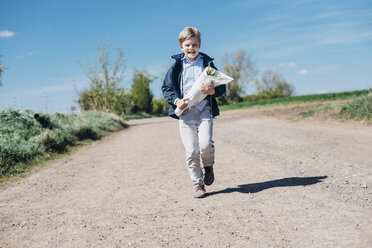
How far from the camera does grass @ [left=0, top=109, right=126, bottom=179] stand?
23.7 ft

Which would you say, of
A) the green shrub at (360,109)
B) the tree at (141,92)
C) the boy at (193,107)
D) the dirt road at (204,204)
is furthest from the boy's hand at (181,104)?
the tree at (141,92)

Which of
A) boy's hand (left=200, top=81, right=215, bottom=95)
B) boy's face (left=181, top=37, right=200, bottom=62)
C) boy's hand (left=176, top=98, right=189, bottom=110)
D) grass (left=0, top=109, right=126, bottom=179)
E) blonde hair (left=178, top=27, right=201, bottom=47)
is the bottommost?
grass (left=0, top=109, right=126, bottom=179)

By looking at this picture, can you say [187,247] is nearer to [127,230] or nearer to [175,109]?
[127,230]

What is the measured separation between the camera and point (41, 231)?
332 cm

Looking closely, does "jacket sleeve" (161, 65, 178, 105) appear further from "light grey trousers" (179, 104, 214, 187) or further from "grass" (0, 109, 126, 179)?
"grass" (0, 109, 126, 179)

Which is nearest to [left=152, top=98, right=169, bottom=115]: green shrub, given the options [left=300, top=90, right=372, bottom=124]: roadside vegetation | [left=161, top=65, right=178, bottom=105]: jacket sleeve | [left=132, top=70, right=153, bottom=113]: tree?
[left=132, top=70, right=153, bottom=113]: tree

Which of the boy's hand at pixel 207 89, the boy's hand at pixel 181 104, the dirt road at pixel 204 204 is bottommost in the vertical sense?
the dirt road at pixel 204 204

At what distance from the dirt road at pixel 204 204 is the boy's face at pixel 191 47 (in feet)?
5.98

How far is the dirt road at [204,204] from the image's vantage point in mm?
2842

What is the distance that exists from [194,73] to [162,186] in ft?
5.63

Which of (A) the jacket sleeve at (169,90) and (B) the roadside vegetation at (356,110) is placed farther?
(B) the roadside vegetation at (356,110)

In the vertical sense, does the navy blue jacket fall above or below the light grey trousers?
above

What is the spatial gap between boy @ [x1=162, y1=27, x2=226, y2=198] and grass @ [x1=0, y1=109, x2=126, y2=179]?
13.6 ft

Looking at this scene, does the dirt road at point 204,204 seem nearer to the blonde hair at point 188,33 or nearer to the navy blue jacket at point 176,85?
the navy blue jacket at point 176,85
